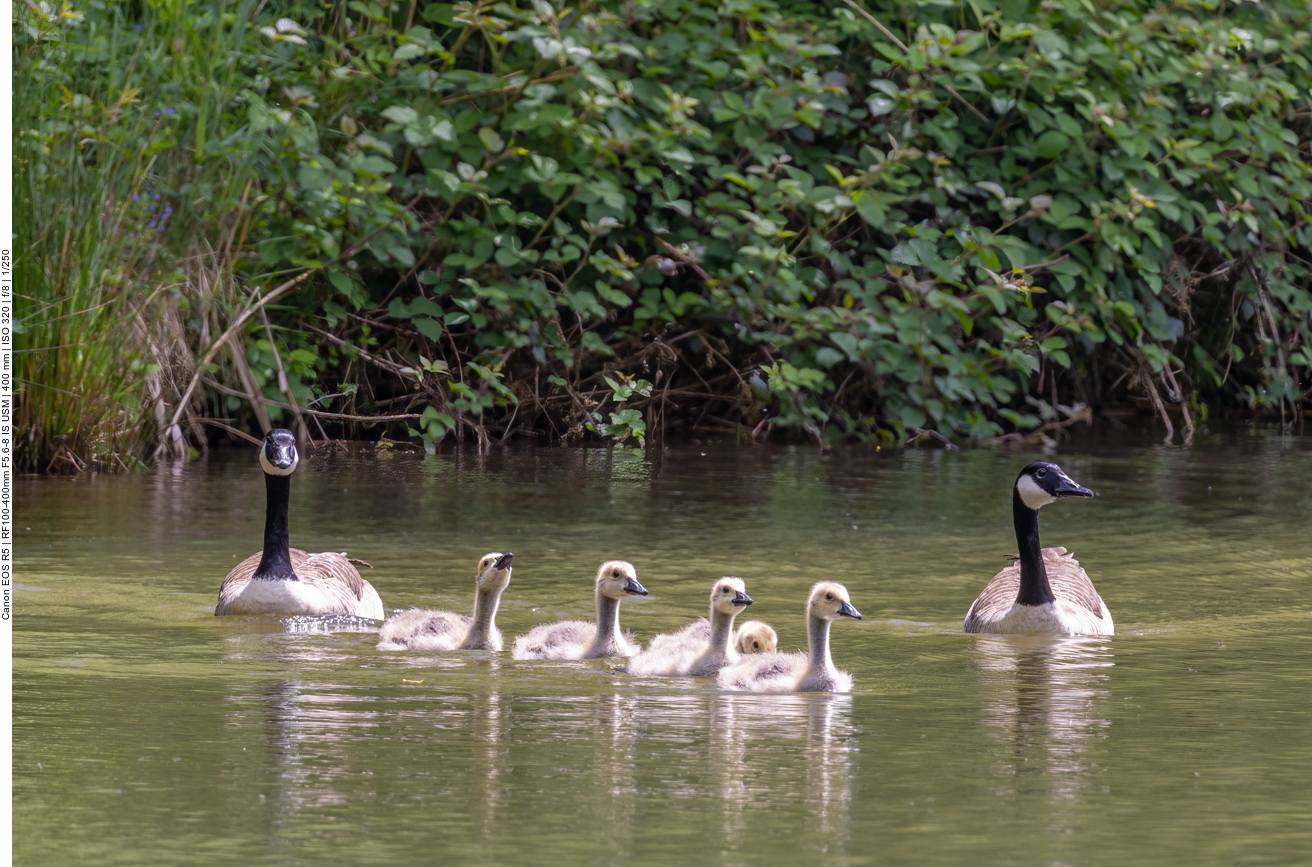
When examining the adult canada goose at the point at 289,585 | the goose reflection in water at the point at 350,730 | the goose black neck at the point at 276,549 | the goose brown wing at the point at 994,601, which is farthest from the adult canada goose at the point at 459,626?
the goose brown wing at the point at 994,601

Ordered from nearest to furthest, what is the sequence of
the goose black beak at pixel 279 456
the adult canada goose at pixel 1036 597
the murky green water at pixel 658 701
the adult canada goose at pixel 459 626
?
the murky green water at pixel 658 701 < the adult canada goose at pixel 459 626 < the adult canada goose at pixel 1036 597 < the goose black beak at pixel 279 456

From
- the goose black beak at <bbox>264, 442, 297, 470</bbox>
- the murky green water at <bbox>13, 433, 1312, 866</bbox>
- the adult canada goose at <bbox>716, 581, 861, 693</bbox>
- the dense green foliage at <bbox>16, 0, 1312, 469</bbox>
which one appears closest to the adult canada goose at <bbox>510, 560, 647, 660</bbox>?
the murky green water at <bbox>13, 433, 1312, 866</bbox>

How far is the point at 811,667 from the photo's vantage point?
7.70 m

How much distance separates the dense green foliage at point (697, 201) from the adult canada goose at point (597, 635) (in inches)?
273

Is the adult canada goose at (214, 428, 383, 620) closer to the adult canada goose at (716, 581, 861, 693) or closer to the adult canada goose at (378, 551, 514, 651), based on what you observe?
the adult canada goose at (378, 551, 514, 651)

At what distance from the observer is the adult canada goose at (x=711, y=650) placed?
26.7 feet

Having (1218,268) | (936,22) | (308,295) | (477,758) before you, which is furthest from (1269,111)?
(477,758)

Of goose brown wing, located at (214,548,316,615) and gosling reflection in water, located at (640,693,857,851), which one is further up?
goose brown wing, located at (214,548,316,615)

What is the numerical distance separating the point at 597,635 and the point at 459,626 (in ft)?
2.01

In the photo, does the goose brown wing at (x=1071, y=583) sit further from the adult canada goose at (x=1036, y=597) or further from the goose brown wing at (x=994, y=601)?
the goose brown wing at (x=994, y=601)

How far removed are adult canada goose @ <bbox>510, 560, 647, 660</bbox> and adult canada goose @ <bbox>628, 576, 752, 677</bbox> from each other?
0.20 meters

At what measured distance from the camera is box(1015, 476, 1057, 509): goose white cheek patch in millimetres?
9992

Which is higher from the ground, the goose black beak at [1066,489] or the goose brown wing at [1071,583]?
the goose black beak at [1066,489]

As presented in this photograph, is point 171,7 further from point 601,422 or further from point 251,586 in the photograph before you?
point 251,586
